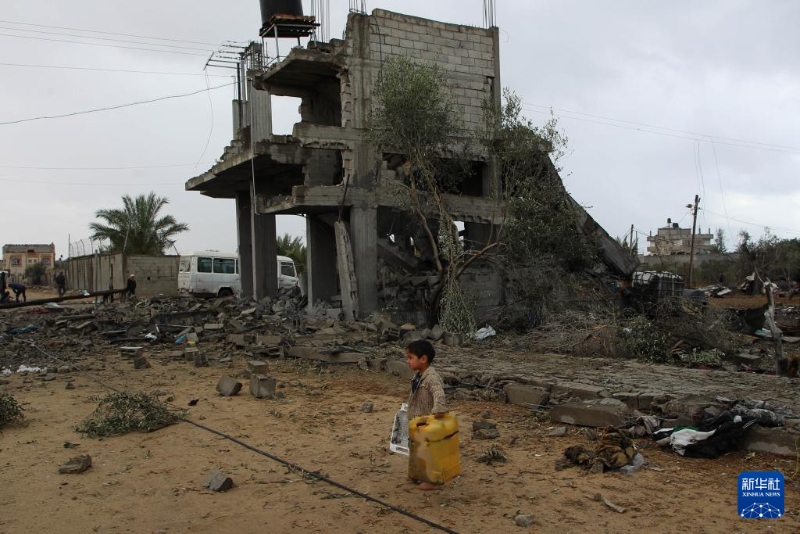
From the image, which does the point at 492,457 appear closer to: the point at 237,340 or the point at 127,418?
the point at 127,418

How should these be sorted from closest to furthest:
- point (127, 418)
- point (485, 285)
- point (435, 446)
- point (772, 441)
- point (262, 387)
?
point (435, 446)
point (772, 441)
point (127, 418)
point (262, 387)
point (485, 285)

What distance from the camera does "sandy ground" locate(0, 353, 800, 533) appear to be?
4.38m

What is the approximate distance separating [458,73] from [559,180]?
5.08 metres

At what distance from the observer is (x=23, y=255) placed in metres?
82.9

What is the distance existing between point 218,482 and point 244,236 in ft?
68.9

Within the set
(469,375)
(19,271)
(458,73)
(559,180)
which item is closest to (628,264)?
(559,180)

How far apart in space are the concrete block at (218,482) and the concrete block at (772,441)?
169 inches

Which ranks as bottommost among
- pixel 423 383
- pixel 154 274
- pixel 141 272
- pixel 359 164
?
pixel 423 383

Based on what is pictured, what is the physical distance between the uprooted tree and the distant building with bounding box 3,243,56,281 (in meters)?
76.2

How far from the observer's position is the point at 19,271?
268ft

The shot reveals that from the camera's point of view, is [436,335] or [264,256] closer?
[436,335]

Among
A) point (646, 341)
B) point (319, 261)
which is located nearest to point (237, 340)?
point (319, 261)

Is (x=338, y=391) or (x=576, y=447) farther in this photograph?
(x=338, y=391)

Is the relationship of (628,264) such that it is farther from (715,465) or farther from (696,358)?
(715,465)
